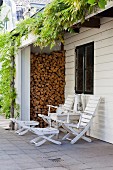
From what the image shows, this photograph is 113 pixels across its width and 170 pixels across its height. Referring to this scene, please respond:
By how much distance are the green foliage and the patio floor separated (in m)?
2.06

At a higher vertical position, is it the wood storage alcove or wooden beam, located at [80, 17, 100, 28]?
wooden beam, located at [80, 17, 100, 28]

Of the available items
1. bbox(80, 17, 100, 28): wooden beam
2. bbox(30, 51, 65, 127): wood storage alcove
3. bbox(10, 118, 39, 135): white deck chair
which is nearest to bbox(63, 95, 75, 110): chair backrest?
bbox(30, 51, 65, 127): wood storage alcove

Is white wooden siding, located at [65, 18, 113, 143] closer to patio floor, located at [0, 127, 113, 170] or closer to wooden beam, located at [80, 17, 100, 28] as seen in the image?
wooden beam, located at [80, 17, 100, 28]

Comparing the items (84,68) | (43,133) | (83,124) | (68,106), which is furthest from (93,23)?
(43,133)

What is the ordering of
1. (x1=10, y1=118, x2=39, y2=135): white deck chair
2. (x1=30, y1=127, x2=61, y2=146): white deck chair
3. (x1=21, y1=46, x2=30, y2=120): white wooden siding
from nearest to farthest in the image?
(x1=30, y1=127, x2=61, y2=146): white deck chair
(x1=10, y1=118, x2=39, y2=135): white deck chair
(x1=21, y1=46, x2=30, y2=120): white wooden siding

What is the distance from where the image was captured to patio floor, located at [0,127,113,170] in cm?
466

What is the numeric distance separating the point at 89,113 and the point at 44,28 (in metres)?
1.96

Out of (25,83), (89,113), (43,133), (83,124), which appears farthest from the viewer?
(25,83)

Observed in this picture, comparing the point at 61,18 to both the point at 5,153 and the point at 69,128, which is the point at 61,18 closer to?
the point at 69,128

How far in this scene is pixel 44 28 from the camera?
6.36 metres

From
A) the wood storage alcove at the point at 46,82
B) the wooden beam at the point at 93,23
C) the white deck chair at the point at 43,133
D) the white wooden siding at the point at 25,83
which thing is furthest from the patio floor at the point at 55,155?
the wooden beam at the point at 93,23

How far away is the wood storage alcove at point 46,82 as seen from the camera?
877 cm

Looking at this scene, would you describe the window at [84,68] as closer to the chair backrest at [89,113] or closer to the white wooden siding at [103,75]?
the white wooden siding at [103,75]

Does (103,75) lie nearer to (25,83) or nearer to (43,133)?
(43,133)
